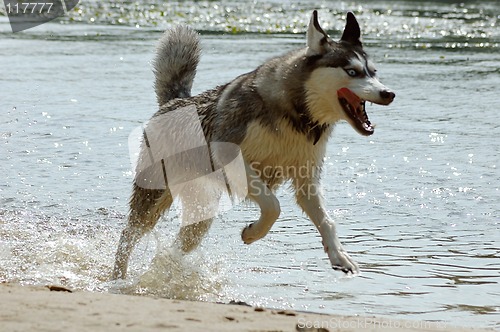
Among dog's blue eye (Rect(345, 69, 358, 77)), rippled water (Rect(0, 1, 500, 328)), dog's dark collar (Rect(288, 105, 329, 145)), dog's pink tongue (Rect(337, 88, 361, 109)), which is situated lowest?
rippled water (Rect(0, 1, 500, 328))

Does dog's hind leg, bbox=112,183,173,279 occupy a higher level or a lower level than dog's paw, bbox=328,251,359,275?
lower

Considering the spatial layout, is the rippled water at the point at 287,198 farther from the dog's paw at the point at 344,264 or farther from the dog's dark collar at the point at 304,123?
the dog's dark collar at the point at 304,123

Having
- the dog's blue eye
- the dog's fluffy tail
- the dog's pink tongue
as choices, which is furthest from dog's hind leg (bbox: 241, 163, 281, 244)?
the dog's fluffy tail

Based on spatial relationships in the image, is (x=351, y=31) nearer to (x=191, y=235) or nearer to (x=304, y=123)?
(x=304, y=123)

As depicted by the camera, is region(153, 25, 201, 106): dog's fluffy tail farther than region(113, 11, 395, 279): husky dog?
Yes

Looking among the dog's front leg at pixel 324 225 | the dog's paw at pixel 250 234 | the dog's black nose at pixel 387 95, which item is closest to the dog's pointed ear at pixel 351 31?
the dog's black nose at pixel 387 95

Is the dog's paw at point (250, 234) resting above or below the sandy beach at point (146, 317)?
below

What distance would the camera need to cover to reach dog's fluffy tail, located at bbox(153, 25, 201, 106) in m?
6.70

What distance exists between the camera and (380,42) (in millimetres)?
17562

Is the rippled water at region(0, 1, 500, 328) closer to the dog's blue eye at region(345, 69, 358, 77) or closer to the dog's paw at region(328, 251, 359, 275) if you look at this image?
the dog's paw at region(328, 251, 359, 275)

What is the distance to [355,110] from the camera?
561cm

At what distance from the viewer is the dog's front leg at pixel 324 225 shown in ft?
18.1

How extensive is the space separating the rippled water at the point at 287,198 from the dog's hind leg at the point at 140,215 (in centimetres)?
14

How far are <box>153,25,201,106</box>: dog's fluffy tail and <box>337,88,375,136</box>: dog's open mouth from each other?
1.47 metres
